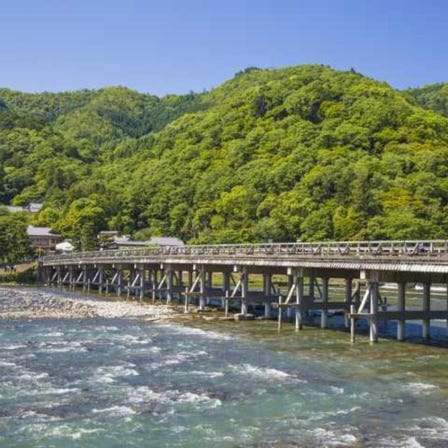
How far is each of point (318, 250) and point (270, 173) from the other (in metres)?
77.7

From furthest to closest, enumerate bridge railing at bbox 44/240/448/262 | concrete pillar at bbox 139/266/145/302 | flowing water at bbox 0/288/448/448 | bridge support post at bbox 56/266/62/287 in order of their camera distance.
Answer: bridge support post at bbox 56/266/62/287 → concrete pillar at bbox 139/266/145/302 → bridge railing at bbox 44/240/448/262 → flowing water at bbox 0/288/448/448

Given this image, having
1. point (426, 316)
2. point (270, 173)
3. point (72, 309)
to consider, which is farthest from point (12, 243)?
point (426, 316)

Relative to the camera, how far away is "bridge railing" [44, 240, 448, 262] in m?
31.7

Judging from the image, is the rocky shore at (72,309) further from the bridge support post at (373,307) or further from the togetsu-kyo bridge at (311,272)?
the bridge support post at (373,307)

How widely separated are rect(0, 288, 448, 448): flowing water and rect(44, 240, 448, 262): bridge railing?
15.2ft

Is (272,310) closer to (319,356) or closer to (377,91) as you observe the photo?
(319,356)

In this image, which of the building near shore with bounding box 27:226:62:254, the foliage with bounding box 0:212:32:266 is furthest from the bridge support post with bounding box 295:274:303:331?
the building near shore with bounding box 27:226:62:254

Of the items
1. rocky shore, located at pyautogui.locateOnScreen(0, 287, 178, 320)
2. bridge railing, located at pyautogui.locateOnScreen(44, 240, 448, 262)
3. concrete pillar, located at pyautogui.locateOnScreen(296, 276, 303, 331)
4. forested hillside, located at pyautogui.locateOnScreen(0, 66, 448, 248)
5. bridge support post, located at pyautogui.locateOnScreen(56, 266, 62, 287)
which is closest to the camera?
bridge railing, located at pyautogui.locateOnScreen(44, 240, 448, 262)

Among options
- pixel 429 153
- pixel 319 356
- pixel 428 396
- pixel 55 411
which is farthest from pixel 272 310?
pixel 429 153

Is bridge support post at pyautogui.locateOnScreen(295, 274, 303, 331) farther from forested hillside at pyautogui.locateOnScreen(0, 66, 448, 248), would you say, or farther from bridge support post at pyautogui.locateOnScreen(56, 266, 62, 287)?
forested hillside at pyautogui.locateOnScreen(0, 66, 448, 248)

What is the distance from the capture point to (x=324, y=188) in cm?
10488

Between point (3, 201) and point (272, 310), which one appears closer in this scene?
point (272, 310)

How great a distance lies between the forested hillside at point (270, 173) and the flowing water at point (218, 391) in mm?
60782

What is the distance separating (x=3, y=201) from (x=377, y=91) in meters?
88.1
